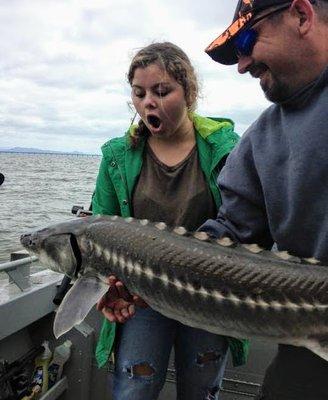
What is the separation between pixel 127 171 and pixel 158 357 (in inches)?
36.7

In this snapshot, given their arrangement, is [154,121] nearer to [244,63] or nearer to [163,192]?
[163,192]

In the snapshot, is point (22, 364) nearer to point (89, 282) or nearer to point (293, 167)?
point (89, 282)

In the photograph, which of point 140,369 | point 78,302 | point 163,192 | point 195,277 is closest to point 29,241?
point 78,302

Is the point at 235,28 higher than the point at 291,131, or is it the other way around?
the point at 235,28

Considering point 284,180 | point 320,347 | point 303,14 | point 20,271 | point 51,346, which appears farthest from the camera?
point 51,346

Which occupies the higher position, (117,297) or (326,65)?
(326,65)

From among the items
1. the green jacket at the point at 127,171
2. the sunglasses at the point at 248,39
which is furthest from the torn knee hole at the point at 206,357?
the sunglasses at the point at 248,39

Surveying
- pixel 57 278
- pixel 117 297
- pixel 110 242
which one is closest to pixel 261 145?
pixel 110 242

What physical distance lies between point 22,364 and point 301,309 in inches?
94.4

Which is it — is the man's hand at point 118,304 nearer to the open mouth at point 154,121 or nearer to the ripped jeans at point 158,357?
the ripped jeans at point 158,357

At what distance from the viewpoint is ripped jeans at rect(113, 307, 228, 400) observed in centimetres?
252

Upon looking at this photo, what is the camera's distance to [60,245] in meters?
2.45

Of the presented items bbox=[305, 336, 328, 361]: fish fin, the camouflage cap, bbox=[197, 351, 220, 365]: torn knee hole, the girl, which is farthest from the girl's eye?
bbox=[305, 336, 328, 361]: fish fin

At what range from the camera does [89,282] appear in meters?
2.36
